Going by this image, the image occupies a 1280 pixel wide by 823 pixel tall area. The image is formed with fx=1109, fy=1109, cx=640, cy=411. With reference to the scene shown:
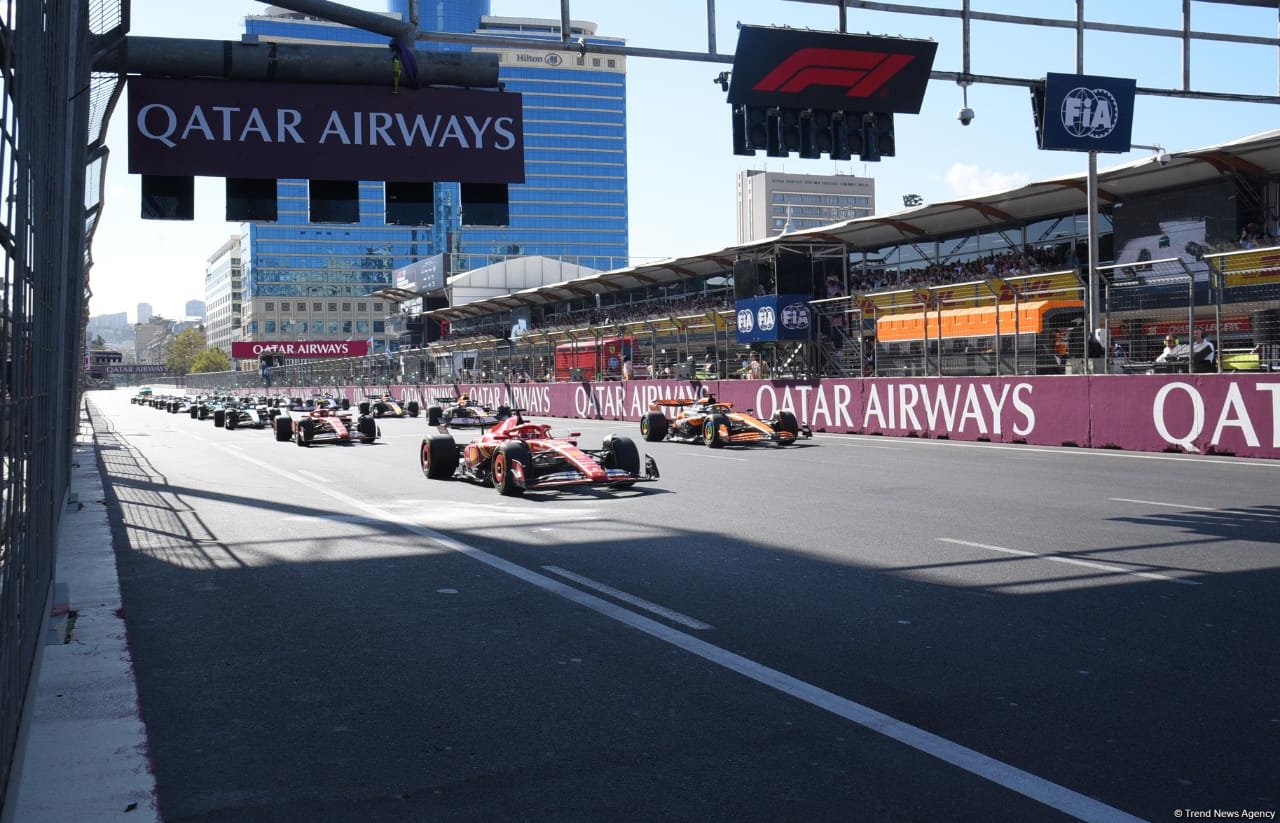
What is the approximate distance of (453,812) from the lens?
131 inches

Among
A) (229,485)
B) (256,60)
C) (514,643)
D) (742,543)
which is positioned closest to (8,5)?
(514,643)

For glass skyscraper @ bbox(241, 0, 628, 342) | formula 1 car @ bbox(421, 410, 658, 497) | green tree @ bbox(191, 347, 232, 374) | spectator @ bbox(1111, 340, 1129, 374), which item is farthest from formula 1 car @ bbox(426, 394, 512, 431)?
green tree @ bbox(191, 347, 232, 374)

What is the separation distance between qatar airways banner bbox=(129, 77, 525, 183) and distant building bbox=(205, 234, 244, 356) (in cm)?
16596

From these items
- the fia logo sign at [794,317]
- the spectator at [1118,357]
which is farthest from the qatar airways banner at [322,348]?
the spectator at [1118,357]

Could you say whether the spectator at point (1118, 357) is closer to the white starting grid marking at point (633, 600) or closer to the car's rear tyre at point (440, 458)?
the car's rear tyre at point (440, 458)

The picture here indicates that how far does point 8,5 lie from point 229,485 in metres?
12.1

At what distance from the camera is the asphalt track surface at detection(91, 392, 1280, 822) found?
3471 mm

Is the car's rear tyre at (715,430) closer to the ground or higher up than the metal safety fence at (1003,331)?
closer to the ground

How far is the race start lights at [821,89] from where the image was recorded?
563 inches

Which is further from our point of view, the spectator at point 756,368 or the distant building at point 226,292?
the distant building at point 226,292

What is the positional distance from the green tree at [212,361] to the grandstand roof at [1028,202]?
14672 cm

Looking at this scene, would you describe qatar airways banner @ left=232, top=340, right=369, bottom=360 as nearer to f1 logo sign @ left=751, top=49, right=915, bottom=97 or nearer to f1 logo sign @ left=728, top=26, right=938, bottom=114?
f1 logo sign @ left=728, top=26, right=938, bottom=114

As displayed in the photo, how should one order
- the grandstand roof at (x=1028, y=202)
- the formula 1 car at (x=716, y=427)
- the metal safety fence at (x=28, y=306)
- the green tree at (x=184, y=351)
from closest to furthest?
the metal safety fence at (x=28, y=306) < the formula 1 car at (x=716, y=427) < the grandstand roof at (x=1028, y=202) < the green tree at (x=184, y=351)

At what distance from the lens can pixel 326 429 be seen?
74.5 ft
